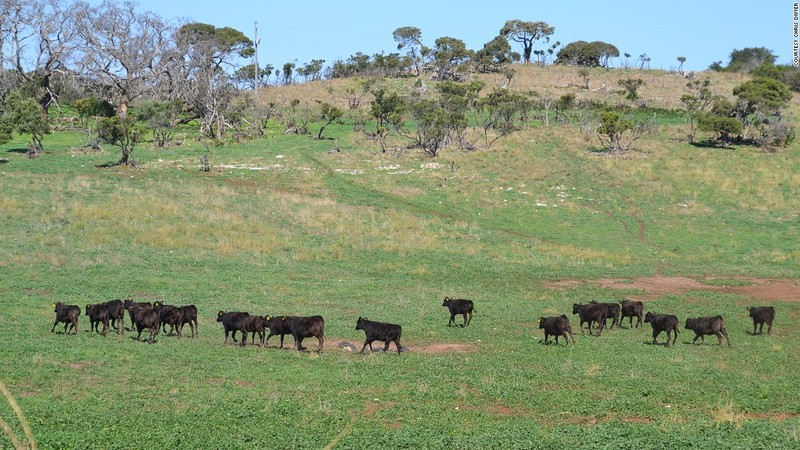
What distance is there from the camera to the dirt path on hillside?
35062mm

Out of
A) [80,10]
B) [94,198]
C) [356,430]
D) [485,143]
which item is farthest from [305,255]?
[80,10]

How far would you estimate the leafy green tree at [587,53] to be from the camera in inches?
5354

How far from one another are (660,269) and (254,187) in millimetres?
29237

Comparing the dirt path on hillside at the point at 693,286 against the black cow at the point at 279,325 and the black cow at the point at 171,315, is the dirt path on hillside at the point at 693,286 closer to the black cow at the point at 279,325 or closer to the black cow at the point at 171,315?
the black cow at the point at 279,325

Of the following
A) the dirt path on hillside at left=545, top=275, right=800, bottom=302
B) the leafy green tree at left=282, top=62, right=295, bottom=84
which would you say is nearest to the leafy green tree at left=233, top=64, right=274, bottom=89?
the leafy green tree at left=282, top=62, right=295, bottom=84

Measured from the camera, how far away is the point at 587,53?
13638cm

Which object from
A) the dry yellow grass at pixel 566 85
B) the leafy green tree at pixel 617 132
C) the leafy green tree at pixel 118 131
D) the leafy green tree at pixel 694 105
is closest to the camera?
the leafy green tree at pixel 118 131

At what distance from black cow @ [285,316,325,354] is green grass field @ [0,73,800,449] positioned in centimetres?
54

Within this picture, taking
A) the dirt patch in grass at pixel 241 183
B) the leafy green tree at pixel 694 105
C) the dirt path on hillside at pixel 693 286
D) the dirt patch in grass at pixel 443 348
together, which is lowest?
the dirt path on hillside at pixel 693 286

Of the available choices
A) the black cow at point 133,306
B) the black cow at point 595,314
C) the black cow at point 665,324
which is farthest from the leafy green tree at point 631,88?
the black cow at point 133,306

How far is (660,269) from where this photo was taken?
137ft

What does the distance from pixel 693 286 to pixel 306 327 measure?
2125cm

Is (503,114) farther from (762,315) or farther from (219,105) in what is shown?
(762,315)

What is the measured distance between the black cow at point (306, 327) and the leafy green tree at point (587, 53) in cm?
12055
